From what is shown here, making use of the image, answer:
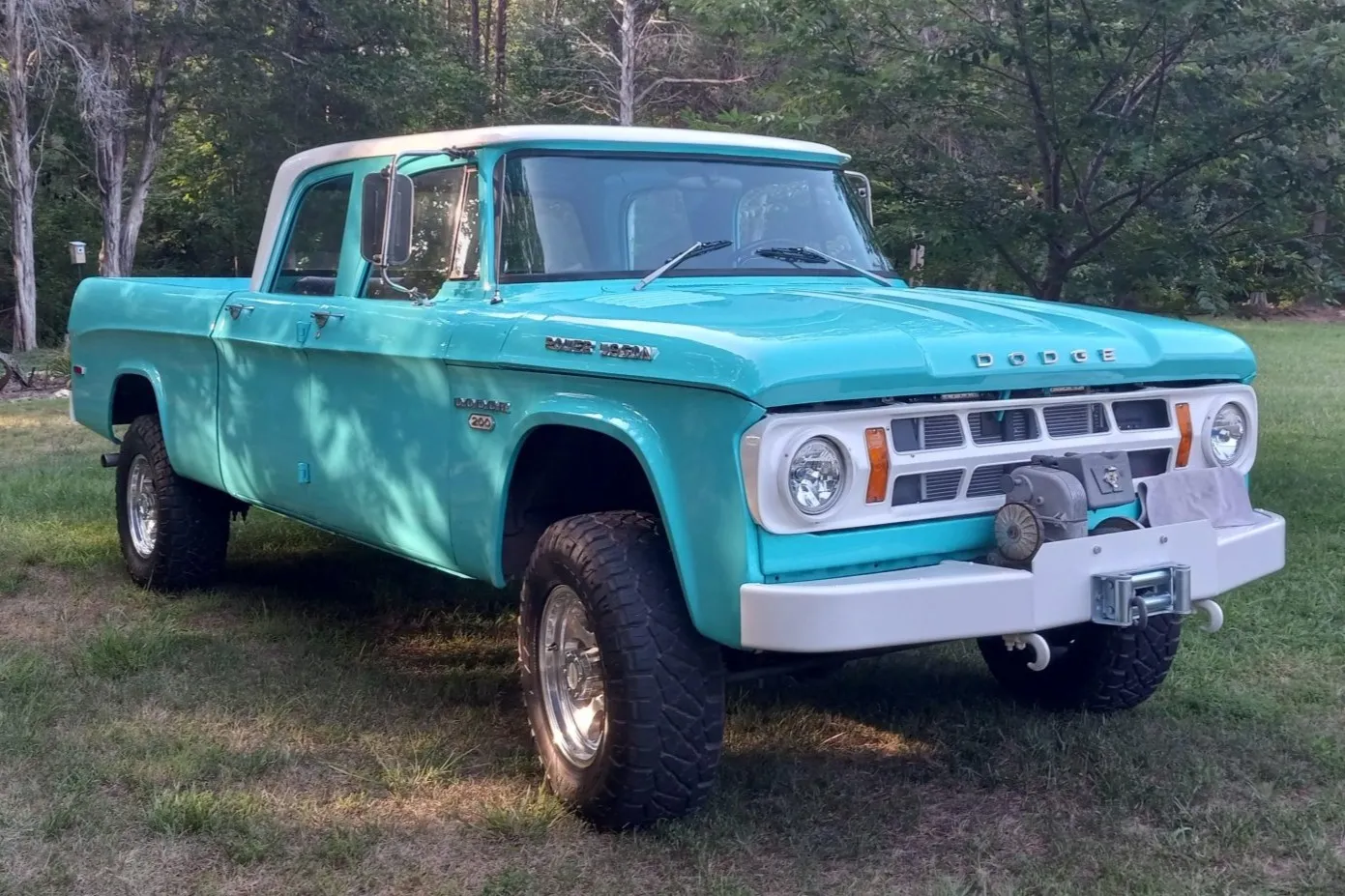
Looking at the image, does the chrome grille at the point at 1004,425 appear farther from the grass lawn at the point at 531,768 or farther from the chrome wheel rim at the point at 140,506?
the chrome wheel rim at the point at 140,506

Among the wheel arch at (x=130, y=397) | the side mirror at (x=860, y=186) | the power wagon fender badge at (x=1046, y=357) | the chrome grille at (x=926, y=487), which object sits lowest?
the wheel arch at (x=130, y=397)

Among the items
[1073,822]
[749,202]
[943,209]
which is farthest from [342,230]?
[943,209]

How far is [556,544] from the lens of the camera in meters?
3.70

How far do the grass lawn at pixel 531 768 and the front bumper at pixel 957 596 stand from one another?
2.18 feet

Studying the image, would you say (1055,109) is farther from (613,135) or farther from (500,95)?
(500,95)

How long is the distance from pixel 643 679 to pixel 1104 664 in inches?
68.3

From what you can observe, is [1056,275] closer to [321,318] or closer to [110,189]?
[321,318]

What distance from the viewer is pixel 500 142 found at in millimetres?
4352

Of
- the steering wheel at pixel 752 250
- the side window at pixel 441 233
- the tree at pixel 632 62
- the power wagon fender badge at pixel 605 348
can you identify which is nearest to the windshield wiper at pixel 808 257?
the steering wheel at pixel 752 250

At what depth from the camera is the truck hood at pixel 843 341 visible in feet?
10.4

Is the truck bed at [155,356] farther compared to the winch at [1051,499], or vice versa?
the truck bed at [155,356]

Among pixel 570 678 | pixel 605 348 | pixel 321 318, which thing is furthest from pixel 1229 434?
pixel 321 318

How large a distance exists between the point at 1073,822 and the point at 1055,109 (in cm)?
497

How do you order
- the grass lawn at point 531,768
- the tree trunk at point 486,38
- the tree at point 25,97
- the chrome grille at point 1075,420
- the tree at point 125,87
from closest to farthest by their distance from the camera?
the grass lawn at point 531,768
the chrome grille at point 1075,420
the tree at point 25,97
the tree at point 125,87
the tree trunk at point 486,38
